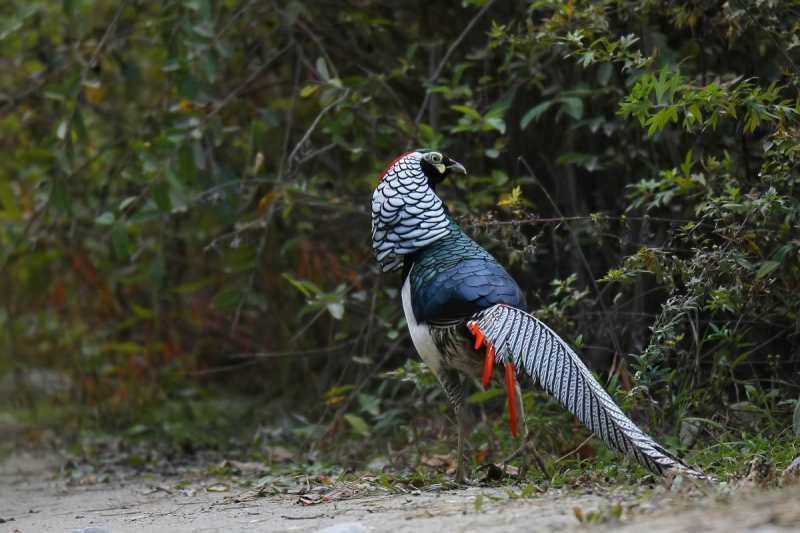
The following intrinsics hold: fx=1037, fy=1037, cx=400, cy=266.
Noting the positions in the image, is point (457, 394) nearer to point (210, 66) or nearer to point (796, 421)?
point (796, 421)

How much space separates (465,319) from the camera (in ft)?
12.6

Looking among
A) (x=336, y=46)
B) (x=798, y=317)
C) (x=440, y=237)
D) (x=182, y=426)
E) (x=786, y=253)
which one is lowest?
(x=182, y=426)

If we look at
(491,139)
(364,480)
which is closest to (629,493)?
(364,480)

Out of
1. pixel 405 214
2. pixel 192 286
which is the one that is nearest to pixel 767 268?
pixel 405 214

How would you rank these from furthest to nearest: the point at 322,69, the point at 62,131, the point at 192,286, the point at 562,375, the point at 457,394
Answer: the point at 192,286
the point at 62,131
the point at 322,69
the point at 457,394
the point at 562,375

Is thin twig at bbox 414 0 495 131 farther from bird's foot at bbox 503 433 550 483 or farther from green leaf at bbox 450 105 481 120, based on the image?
bird's foot at bbox 503 433 550 483

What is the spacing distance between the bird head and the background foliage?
14.4 inches

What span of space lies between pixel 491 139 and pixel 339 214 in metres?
1.03

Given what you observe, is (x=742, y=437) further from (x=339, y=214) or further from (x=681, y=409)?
(x=339, y=214)

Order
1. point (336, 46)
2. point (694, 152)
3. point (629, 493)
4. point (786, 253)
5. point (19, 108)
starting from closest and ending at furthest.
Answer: point (629, 493) < point (786, 253) < point (694, 152) < point (336, 46) < point (19, 108)

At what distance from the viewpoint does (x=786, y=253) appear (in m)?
4.27

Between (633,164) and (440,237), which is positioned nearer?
(440,237)

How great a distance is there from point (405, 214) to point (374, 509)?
1232 millimetres

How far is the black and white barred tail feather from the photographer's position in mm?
3436
